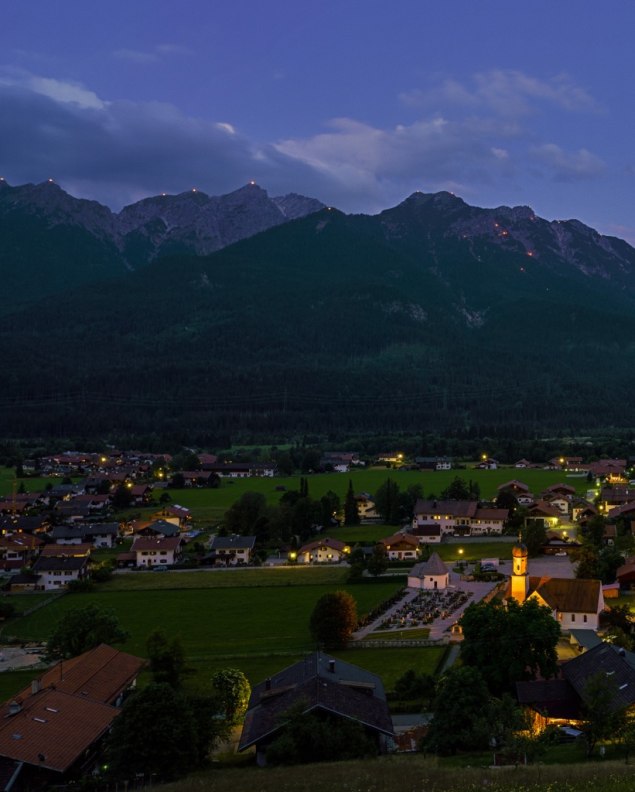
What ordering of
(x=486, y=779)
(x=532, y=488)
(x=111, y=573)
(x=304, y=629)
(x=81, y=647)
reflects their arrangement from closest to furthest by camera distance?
(x=486, y=779), (x=81, y=647), (x=304, y=629), (x=111, y=573), (x=532, y=488)

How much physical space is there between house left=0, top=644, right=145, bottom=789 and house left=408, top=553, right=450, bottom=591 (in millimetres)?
24206

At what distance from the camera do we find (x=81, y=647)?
35.2m

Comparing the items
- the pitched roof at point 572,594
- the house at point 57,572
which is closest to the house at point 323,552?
the house at point 57,572

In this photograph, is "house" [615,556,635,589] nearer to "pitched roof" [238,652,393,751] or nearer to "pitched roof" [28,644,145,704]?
"pitched roof" [238,652,393,751]

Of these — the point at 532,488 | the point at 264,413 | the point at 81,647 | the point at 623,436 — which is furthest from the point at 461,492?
the point at 264,413

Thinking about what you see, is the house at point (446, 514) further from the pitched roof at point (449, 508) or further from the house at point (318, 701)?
the house at point (318, 701)

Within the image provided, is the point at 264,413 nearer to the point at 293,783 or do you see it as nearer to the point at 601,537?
the point at 601,537

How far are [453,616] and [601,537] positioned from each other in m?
21.1

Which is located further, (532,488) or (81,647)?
(532,488)

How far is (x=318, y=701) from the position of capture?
25.0 meters

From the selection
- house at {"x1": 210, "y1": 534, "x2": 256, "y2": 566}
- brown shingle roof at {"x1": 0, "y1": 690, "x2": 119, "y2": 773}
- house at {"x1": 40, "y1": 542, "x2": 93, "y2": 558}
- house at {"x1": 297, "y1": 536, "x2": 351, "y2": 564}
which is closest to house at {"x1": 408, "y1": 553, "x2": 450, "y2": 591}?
house at {"x1": 297, "y1": 536, "x2": 351, "y2": 564}

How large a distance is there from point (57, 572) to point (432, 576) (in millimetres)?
26637

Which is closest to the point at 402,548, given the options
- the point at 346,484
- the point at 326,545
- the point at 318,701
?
the point at 326,545

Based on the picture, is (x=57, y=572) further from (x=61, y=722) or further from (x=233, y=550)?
(x=61, y=722)
